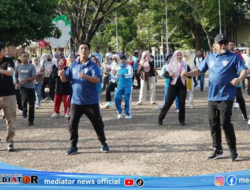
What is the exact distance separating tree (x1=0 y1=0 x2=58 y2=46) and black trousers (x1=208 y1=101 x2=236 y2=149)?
40.6 feet

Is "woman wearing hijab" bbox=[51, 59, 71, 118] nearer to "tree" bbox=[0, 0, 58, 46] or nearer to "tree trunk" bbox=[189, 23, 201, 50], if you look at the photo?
"tree" bbox=[0, 0, 58, 46]

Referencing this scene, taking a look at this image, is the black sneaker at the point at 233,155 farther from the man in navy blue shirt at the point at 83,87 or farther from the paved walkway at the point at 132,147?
Result: the man in navy blue shirt at the point at 83,87

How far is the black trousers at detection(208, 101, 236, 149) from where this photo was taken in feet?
25.0

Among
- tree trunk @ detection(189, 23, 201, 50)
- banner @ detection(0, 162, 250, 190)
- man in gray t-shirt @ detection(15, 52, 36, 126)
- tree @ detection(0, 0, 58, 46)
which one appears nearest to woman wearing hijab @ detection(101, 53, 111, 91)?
tree @ detection(0, 0, 58, 46)

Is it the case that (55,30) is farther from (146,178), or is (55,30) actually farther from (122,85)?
(146,178)

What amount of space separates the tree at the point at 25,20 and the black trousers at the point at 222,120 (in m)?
12.4

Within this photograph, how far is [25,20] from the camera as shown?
Result: 19.3 meters

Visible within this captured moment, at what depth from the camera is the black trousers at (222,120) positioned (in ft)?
25.0

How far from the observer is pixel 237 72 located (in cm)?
764

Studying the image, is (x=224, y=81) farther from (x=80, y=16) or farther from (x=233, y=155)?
(x=80, y=16)

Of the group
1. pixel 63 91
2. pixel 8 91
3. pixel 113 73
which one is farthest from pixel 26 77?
pixel 8 91

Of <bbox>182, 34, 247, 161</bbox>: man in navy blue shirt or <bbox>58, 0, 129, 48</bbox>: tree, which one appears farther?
<bbox>58, 0, 129, 48</bbox>: tree

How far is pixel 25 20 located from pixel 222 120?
13.2m

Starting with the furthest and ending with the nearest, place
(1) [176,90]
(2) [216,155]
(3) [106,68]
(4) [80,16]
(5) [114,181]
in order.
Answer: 1. (4) [80,16]
2. (3) [106,68]
3. (1) [176,90]
4. (2) [216,155]
5. (5) [114,181]
